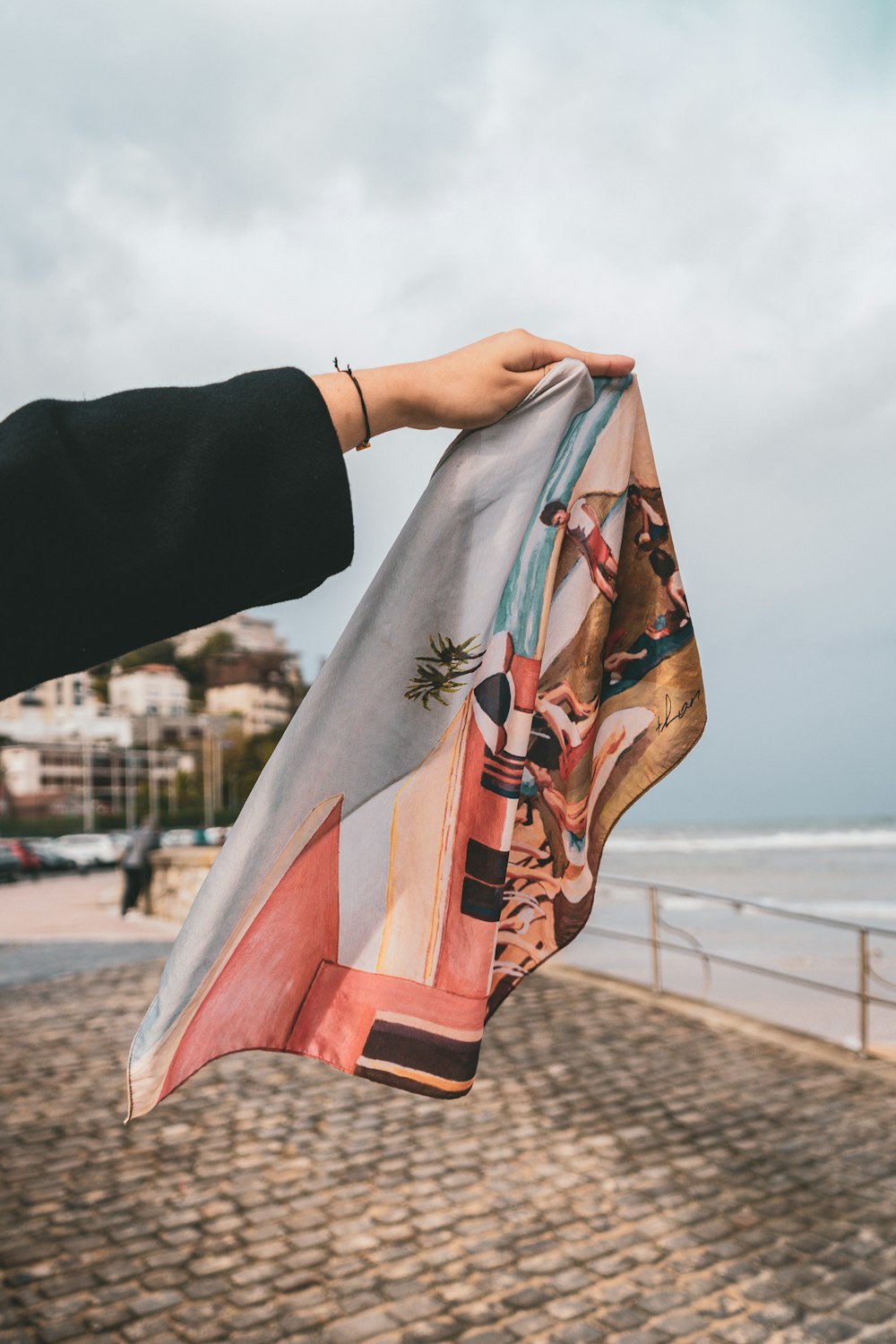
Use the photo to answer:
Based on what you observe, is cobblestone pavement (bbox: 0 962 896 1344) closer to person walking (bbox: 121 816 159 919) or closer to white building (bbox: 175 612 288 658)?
person walking (bbox: 121 816 159 919)

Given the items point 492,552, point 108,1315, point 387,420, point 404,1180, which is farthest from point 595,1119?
point 387,420

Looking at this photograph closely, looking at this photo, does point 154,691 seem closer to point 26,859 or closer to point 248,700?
point 248,700

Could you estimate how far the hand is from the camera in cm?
124

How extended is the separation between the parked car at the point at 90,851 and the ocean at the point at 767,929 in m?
17.4

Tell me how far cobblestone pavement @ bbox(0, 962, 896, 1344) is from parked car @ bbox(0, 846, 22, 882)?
23.6m

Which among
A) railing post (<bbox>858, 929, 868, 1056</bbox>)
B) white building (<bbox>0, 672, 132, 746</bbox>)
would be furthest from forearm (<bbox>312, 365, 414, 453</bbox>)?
white building (<bbox>0, 672, 132, 746</bbox>)

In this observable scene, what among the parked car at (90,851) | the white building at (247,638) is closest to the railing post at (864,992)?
the parked car at (90,851)

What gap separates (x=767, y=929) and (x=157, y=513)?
65.3ft

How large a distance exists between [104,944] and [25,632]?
13628 mm

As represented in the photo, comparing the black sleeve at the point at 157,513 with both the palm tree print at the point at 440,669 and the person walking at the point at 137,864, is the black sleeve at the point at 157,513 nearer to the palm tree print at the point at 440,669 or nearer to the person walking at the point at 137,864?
the palm tree print at the point at 440,669

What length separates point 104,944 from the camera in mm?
13414

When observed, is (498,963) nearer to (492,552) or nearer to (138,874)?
(492,552)
